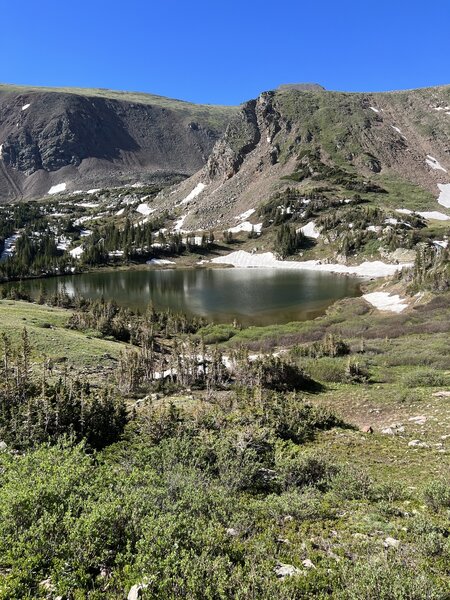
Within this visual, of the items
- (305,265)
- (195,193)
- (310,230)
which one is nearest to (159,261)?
(305,265)

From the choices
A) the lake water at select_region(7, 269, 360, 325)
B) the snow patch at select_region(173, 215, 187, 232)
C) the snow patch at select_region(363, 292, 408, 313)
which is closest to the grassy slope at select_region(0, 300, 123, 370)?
the lake water at select_region(7, 269, 360, 325)

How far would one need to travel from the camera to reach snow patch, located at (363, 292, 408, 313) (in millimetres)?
55781

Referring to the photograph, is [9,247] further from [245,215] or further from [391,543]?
[391,543]

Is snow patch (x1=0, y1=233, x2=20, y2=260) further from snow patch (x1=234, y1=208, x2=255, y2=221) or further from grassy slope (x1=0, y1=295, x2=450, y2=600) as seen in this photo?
grassy slope (x1=0, y1=295, x2=450, y2=600)

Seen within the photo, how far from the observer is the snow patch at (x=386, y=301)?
5578cm

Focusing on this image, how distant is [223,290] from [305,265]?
49.2 metres

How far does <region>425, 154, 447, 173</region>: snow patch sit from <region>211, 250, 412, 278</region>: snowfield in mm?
94170

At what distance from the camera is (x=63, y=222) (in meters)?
186

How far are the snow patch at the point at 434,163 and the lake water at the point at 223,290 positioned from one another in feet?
353

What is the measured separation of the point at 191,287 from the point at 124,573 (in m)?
82.7

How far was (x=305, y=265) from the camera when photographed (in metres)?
123

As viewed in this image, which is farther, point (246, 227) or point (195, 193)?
point (195, 193)

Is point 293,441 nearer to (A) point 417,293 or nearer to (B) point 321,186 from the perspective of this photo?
(A) point 417,293

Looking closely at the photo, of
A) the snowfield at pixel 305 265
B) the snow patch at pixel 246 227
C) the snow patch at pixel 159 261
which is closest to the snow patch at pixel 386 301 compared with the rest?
the snowfield at pixel 305 265
